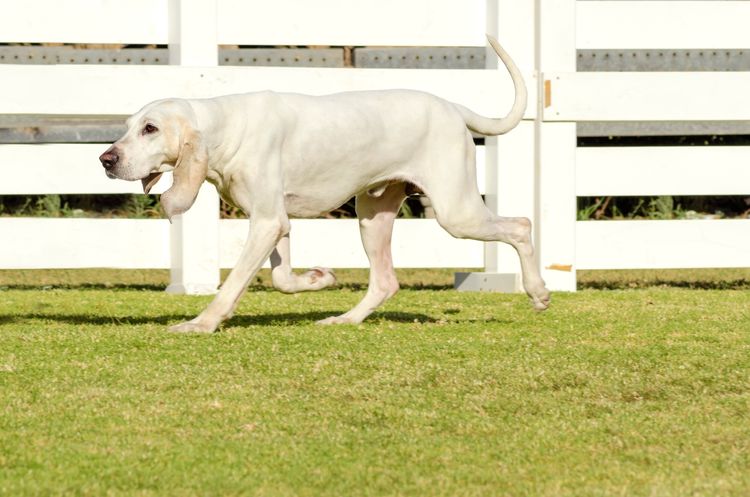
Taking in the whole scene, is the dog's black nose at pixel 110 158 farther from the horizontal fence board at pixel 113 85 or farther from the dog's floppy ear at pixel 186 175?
the horizontal fence board at pixel 113 85

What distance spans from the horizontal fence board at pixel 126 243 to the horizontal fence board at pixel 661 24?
5.64 feet

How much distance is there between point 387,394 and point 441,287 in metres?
4.20

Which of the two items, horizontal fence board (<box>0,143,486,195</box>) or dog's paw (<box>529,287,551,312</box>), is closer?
dog's paw (<box>529,287,551,312</box>)

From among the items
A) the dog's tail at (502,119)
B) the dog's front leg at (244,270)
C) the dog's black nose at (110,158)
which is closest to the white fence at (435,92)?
the dog's tail at (502,119)

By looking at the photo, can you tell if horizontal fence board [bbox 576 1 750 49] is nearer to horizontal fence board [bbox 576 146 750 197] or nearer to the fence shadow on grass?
horizontal fence board [bbox 576 146 750 197]

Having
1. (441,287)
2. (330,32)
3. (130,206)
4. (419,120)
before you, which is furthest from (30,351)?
(130,206)

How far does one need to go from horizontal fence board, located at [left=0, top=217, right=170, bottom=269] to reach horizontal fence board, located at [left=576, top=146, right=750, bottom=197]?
7.66 feet

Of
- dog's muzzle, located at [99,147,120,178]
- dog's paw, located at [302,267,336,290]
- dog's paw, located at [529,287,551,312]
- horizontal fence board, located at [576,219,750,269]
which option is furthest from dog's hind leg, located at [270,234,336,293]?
horizontal fence board, located at [576,219,750,269]

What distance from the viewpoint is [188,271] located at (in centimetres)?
717

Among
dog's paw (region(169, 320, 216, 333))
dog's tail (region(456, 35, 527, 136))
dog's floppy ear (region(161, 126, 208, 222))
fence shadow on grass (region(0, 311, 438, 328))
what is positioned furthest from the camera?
dog's tail (region(456, 35, 527, 136))

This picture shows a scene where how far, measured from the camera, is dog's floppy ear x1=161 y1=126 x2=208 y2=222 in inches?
195

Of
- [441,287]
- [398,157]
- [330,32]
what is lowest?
[441,287]

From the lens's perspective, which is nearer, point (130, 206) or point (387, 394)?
point (387, 394)

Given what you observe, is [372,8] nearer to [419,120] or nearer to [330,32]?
[330,32]
